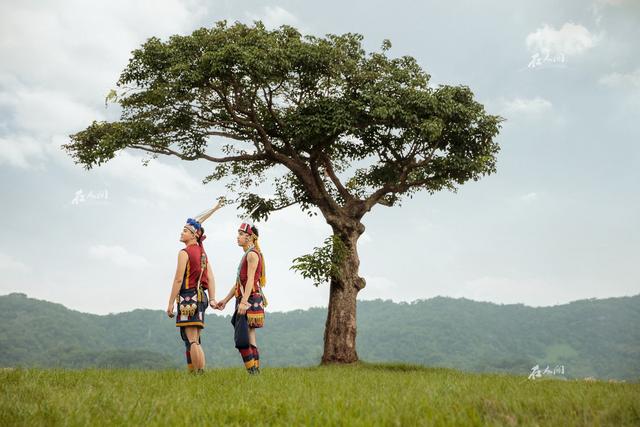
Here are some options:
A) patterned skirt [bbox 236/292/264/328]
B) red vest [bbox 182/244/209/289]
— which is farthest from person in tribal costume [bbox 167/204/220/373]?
patterned skirt [bbox 236/292/264/328]

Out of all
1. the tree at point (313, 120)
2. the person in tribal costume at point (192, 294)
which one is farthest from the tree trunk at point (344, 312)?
the person in tribal costume at point (192, 294)

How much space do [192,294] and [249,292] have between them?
3.52 feet

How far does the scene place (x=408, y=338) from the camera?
7042 inches

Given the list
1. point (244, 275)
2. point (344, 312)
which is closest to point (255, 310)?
point (244, 275)

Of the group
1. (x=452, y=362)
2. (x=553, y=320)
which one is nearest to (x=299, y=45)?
(x=452, y=362)

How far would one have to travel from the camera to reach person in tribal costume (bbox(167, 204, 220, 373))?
35.8ft

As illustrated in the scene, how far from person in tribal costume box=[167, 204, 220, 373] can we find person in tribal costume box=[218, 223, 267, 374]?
448 mm

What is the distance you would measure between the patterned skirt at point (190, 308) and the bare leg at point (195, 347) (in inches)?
5.7

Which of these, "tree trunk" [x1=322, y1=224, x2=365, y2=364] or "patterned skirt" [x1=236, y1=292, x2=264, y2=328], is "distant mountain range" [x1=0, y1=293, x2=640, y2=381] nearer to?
"tree trunk" [x1=322, y1=224, x2=365, y2=364]

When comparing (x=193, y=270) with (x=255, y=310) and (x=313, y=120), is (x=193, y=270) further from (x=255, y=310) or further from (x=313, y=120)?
(x=313, y=120)

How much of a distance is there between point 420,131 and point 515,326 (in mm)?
191812

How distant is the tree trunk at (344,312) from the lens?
19.7 metres

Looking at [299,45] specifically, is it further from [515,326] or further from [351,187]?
[515,326]

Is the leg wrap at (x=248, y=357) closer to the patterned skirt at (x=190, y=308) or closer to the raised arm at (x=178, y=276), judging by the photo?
the patterned skirt at (x=190, y=308)
